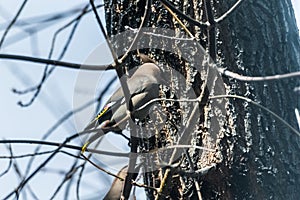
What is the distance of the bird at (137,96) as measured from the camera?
2.10 metres

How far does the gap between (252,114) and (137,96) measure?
42cm

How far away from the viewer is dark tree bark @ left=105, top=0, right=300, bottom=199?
6.26ft

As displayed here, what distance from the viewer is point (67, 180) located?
97.7 inches

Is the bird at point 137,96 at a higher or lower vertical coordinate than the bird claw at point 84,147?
higher

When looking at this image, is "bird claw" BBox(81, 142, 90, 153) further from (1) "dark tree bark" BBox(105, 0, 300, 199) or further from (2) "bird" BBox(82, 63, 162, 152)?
(1) "dark tree bark" BBox(105, 0, 300, 199)

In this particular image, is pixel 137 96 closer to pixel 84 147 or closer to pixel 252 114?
pixel 84 147

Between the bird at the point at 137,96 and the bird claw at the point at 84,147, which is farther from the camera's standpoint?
the bird at the point at 137,96

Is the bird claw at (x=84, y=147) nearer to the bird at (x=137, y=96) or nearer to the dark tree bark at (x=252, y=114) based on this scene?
the bird at (x=137, y=96)

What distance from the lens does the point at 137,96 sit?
2148mm

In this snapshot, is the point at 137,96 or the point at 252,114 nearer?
the point at 252,114

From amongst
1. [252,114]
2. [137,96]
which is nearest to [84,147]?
[137,96]

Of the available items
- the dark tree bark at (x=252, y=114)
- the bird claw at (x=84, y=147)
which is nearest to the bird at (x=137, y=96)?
the bird claw at (x=84, y=147)

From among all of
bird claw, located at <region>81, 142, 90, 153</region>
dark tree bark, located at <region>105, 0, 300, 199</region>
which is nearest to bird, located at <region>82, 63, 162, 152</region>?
bird claw, located at <region>81, 142, 90, 153</region>

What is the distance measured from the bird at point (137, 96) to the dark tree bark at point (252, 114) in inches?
4.2
